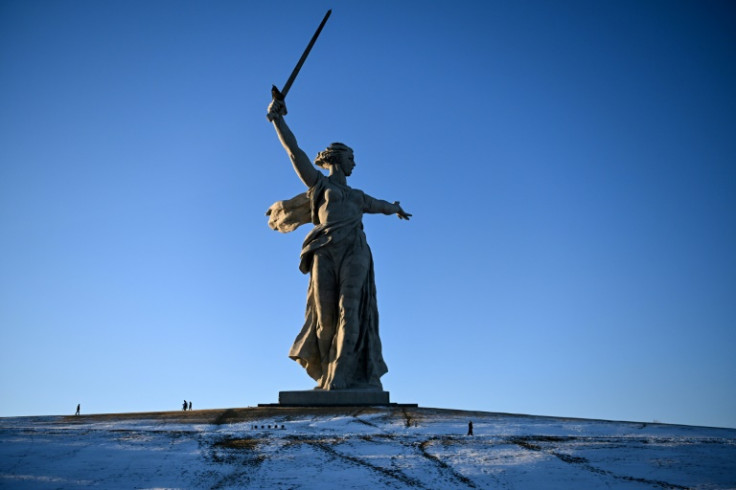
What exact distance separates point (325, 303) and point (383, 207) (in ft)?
8.27

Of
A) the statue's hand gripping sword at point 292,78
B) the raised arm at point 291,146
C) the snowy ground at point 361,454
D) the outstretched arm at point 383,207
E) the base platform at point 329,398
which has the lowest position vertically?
the snowy ground at point 361,454

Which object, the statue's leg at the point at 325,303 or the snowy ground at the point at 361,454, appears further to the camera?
the statue's leg at the point at 325,303

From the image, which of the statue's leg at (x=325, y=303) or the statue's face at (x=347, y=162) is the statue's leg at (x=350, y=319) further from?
the statue's face at (x=347, y=162)

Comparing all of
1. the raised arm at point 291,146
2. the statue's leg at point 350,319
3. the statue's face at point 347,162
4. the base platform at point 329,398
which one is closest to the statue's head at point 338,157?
the statue's face at point 347,162

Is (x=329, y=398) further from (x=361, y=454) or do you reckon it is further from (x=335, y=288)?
→ (x=361, y=454)

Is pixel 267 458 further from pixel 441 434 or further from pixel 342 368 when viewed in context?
pixel 342 368

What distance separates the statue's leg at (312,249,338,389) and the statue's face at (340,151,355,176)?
6.31ft

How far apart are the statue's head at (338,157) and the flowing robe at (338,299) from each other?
1.89ft

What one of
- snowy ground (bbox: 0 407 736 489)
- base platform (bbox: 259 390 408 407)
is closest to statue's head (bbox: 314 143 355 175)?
base platform (bbox: 259 390 408 407)

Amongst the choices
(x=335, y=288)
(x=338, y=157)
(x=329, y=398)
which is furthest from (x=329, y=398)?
(x=338, y=157)

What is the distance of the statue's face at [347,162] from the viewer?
1616 centimetres

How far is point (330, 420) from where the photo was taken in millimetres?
11648

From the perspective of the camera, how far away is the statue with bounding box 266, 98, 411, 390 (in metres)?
15.1

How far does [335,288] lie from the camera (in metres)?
15.4
